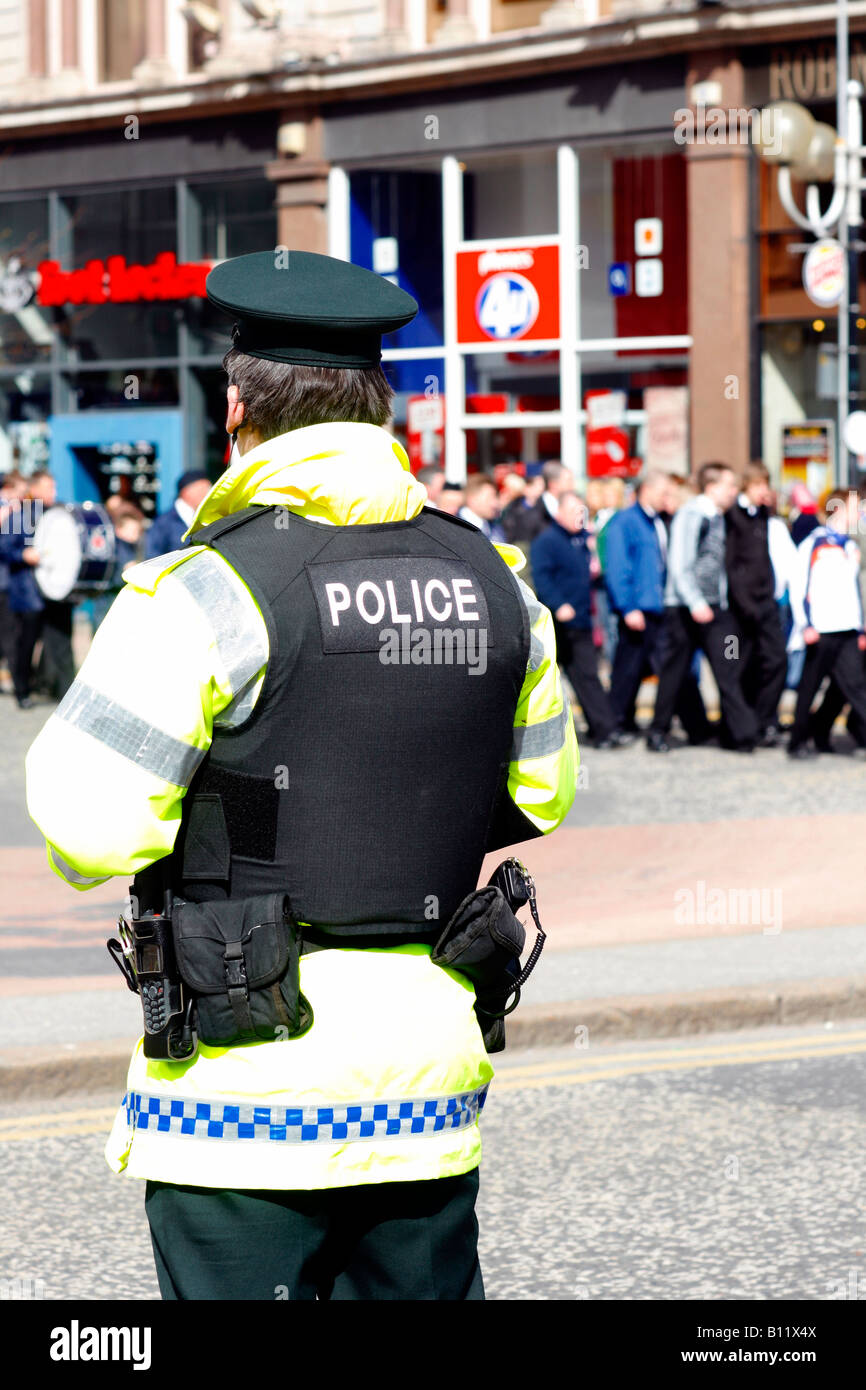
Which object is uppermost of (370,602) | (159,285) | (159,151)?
(159,151)

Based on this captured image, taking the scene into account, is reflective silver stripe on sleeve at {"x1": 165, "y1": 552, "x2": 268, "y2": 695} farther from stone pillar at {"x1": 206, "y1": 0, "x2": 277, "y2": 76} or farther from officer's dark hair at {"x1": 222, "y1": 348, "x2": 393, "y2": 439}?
stone pillar at {"x1": 206, "y1": 0, "x2": 277, "y2": 76}

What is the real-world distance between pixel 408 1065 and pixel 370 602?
557mm

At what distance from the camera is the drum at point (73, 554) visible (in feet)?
55.9

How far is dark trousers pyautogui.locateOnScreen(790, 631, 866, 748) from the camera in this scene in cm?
1368

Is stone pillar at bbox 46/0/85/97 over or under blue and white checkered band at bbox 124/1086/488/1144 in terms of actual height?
over

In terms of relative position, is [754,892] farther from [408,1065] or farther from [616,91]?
[616,91]

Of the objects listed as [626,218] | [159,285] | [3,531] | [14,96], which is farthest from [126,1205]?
[14,96]

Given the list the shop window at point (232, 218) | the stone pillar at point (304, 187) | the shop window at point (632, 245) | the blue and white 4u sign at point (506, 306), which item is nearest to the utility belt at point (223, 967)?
the shop window at point (632, 245)

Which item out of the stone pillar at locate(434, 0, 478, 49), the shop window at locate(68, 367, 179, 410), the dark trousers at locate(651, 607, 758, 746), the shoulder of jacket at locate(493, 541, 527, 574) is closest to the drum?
the dark trousers at locate(651, 607, 758, 746)

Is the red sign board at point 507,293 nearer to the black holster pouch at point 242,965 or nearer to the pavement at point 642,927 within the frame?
the pavement at point 642,927

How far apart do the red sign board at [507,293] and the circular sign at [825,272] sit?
3084mm

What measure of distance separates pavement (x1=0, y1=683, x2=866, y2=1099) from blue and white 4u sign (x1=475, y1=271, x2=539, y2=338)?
1082cm

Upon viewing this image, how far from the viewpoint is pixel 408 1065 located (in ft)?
8.55

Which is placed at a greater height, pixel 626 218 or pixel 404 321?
pixel 626 218
